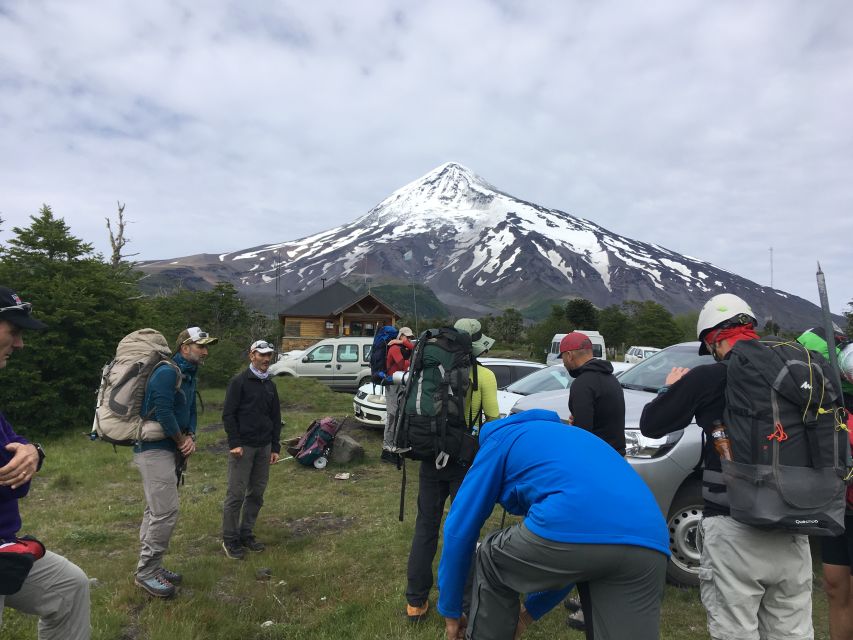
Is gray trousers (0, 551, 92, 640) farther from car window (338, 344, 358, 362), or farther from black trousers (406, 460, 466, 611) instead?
car window (338, 344, 358, 362)

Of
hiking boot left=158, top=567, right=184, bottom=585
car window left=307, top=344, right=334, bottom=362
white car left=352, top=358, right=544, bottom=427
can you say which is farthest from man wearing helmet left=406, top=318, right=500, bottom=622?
car window left=307, top=344, right=334, bottom=362

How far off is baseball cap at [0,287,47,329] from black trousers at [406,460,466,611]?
7.35 ft

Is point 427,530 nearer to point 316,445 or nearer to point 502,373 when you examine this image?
point 316,445

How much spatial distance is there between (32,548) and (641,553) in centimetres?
223

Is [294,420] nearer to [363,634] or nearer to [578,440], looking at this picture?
[363,634]

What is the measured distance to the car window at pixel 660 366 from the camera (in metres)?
5.56

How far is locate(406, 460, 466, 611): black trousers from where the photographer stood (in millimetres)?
3490

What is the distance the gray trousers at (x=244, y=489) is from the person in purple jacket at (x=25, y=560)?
7.60ft

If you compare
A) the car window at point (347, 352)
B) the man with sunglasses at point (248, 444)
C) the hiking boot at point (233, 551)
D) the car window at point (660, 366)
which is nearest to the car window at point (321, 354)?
the car window at point (347, 352)

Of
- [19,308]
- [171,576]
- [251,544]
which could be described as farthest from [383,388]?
[19,308]

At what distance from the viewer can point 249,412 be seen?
15.9 ft

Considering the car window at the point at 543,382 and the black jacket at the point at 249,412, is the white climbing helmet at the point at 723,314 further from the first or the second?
the car window at the point at 543,382

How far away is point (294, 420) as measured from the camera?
1181cm

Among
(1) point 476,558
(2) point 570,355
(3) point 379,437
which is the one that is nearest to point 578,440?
(1) point 476,558
